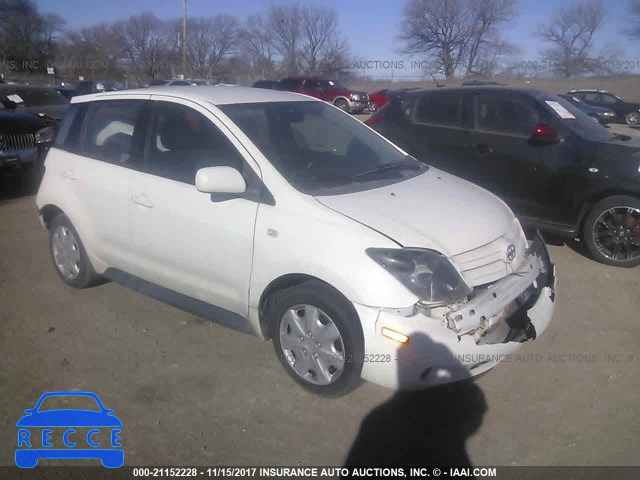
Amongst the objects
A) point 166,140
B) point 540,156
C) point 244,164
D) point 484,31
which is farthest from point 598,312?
point 484,31

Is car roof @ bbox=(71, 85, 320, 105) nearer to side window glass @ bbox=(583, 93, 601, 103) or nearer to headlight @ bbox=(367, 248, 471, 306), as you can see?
headlight @ bbox=(367, 248, 471, 306)

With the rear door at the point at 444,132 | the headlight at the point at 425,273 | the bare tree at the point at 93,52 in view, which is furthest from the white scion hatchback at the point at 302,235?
the bare tree at the point at 93,52

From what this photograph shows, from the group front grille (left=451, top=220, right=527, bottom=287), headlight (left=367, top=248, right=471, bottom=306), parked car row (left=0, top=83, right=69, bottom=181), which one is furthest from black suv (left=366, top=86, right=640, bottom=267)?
parked car row (left=0, top=83, right=69, bottom=181)

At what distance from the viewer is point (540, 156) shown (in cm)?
565

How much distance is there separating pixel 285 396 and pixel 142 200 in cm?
173

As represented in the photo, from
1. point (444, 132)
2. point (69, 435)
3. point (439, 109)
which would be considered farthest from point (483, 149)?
point (69, 435)

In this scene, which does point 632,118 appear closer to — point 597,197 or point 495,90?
point 495,90

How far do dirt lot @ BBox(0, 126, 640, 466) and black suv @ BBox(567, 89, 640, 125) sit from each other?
2363cm

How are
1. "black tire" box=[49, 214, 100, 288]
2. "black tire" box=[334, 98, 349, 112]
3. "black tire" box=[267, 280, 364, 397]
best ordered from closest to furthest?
1. "black tire" box=[267, 280, 364, 397]
2. "black tire" box=[49, 214, 100, 288]
3. "black tire" box=[334, 98, 349, 112]

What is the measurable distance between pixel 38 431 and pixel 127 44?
57.1 metres

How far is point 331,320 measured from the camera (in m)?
2.99

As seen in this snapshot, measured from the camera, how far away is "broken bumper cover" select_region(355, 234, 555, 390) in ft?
9.04

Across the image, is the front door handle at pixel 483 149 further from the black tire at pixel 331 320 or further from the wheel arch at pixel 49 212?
the wheel arch at pixel 49 212

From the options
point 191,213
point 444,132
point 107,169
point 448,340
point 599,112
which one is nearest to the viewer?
point 448,340
